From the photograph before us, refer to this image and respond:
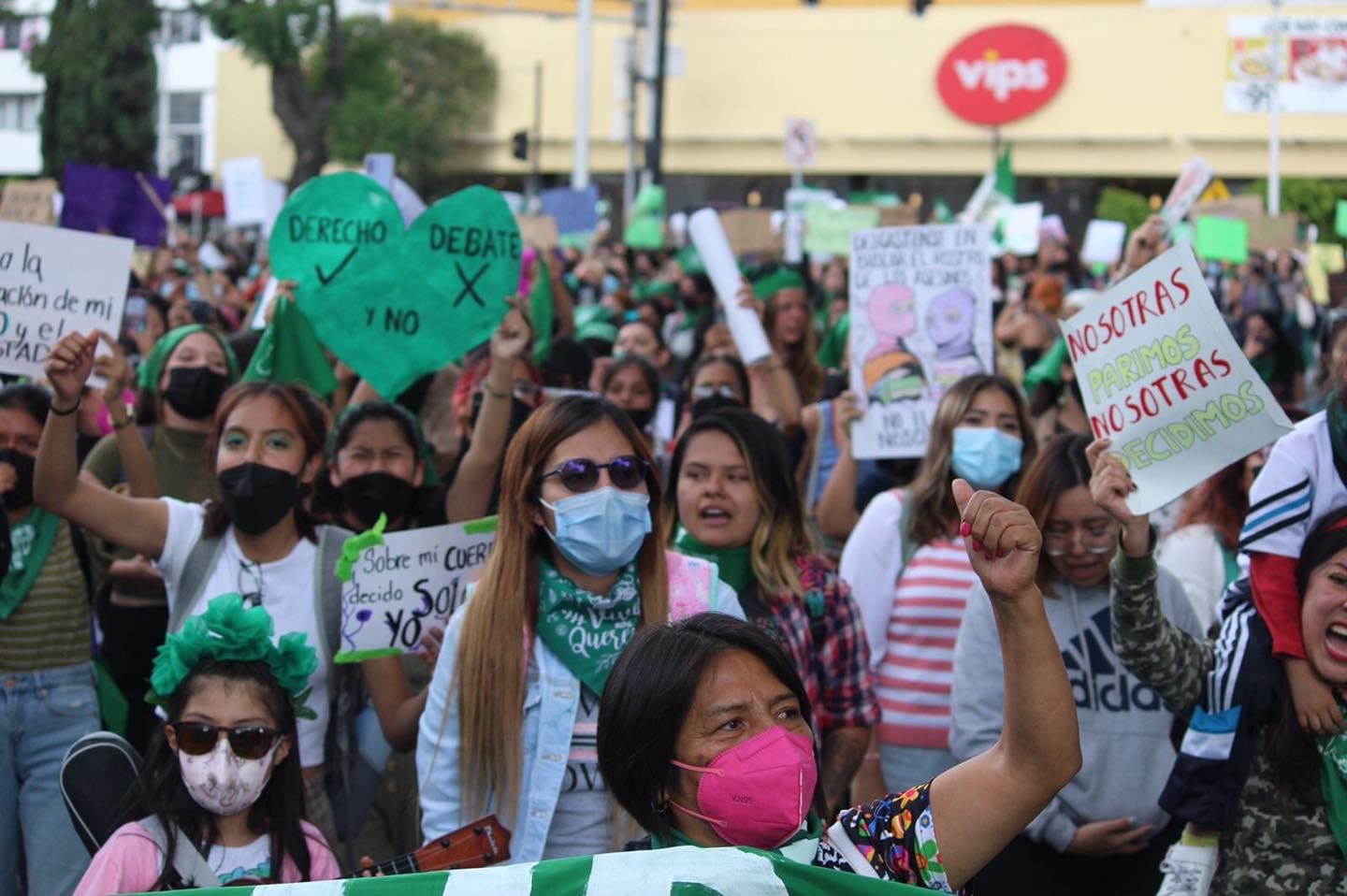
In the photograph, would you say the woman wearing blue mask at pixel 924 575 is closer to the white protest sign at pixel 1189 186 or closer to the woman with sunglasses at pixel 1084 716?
the woman with sunglasses at pixel 1084 716

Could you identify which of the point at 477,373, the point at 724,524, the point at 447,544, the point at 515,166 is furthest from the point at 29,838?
the point at 515,166

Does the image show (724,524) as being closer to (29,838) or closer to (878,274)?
(29,838)

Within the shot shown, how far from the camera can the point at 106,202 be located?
32.5 feet

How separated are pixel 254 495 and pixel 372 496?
0.71 m

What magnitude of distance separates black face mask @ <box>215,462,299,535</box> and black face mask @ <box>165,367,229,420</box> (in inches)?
52.8

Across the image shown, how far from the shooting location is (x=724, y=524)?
14.3 feet

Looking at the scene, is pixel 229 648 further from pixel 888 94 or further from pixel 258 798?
pixel 888 94

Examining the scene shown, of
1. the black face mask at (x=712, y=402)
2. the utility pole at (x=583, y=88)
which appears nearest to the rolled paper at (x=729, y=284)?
the black face mask at (x=712, y=402)

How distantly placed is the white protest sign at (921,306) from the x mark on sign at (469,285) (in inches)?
57.1

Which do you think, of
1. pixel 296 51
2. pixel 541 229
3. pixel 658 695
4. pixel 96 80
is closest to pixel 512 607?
pixel 658 695

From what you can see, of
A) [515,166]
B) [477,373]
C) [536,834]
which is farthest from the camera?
[515,166]

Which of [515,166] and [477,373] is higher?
[515,166]

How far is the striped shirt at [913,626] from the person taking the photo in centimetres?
468

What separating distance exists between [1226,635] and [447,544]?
6.40 ft
